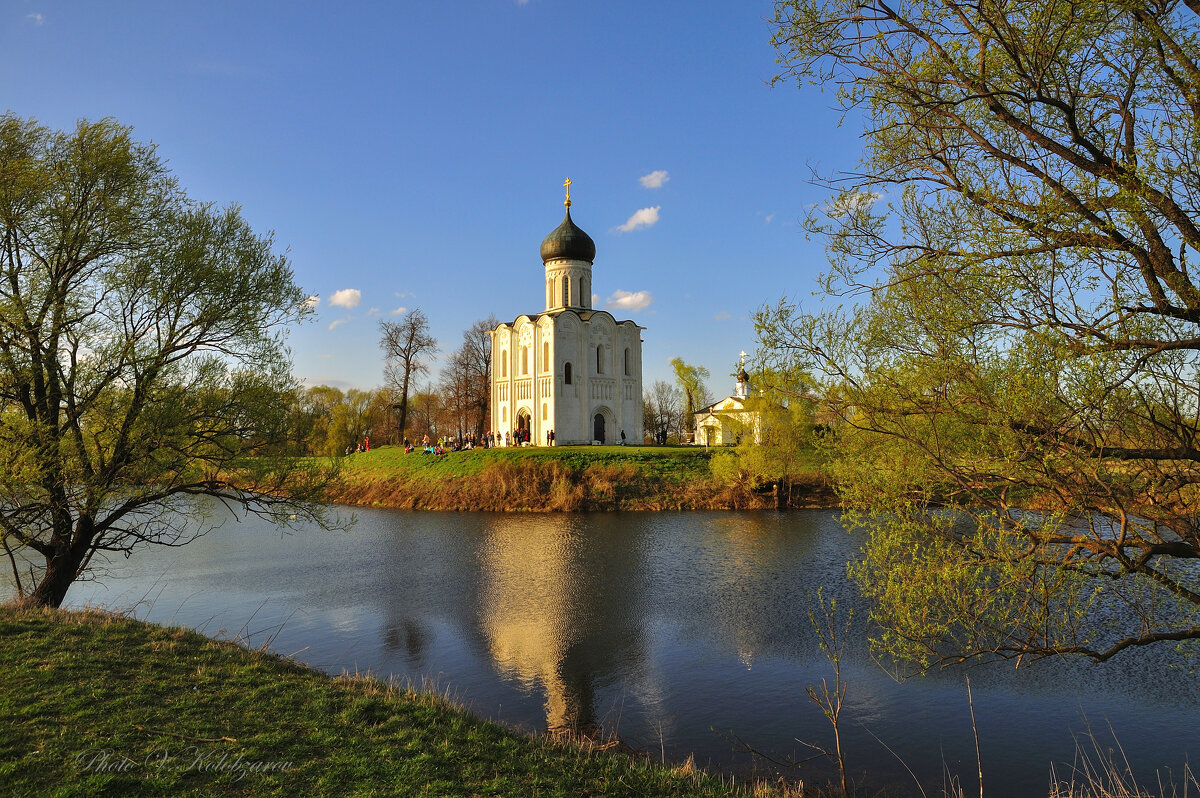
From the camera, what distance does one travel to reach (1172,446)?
16.9ft

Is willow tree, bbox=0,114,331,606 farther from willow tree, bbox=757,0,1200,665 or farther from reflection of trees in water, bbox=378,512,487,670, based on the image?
willow tree, bbox=757,0,1200,665

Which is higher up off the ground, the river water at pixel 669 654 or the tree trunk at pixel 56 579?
the tree trunk at pixel 56 579

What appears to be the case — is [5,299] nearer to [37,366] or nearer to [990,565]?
[37,366]

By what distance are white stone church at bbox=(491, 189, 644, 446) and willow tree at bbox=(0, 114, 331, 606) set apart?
3095 centimetres

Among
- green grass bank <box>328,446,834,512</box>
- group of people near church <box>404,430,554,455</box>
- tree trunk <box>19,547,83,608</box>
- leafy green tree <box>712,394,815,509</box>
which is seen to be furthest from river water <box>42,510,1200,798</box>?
group of people near church <box>404,430,554,455</box>

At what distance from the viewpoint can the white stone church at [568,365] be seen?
140 feet

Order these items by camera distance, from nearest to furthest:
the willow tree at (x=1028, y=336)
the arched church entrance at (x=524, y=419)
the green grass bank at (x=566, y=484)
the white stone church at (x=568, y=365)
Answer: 1. the willow tree at (x=1028, y=336)
2. the green grass bank at (x=566, y=484)
3. the white stone church at (x=568, y=365)
4. the arched church entrance at (x=524, y=419)

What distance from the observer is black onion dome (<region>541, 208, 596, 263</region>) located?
44625 mm

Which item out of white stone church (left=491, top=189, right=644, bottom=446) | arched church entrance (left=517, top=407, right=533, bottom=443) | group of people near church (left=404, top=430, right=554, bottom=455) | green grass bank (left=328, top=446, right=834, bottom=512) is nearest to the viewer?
green grass bank (left=328, top=446, right=834, bottom=512)

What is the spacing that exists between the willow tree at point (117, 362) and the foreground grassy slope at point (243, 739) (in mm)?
2427

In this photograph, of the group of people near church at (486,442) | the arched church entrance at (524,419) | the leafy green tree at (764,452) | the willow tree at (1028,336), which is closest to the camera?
the willow tree at (1028,336)

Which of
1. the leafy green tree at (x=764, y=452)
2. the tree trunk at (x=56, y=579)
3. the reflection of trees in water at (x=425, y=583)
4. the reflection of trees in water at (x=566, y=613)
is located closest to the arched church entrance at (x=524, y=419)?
the leafy green tree at (x=764, y=452)

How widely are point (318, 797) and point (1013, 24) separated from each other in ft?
24.9

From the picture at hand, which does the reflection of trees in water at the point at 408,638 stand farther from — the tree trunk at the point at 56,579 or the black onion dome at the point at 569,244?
the black onion dome at the point at 569,244
